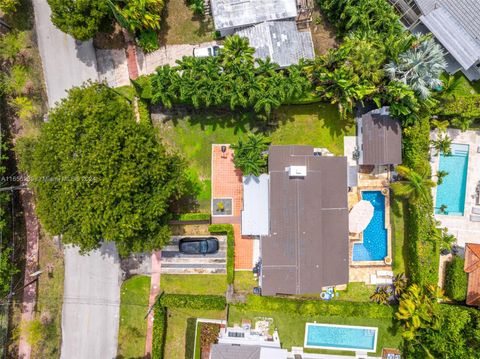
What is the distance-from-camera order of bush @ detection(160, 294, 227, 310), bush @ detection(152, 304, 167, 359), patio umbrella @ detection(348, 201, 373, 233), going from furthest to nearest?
patio umbrella @ detection(348, 201, 373, 233), bush @ detection(160, 294, 227, 310), bush @ detection(152, 304, 167, 359)

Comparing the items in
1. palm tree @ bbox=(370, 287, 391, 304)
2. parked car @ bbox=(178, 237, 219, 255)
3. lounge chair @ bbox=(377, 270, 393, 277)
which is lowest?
palm tree @ bbox=(370, 287, 391, 304)

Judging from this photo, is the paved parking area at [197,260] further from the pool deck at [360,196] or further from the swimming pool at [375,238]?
the swimming pool at [375,238]

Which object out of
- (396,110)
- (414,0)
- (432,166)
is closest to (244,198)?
(396,110)

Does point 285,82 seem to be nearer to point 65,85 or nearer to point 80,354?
point 65,85


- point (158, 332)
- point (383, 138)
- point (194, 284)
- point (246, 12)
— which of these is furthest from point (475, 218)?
point (158, 332)

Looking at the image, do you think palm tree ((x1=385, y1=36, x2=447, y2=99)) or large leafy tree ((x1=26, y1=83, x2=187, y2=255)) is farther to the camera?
palm tree ((x1=385, y1=36, x2=447, y2=99))

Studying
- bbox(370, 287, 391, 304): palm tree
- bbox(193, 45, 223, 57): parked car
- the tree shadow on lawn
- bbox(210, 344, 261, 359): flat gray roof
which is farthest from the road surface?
bbox(370, 287, 391, 304): palm tree

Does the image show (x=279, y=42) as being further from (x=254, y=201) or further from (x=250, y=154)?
(x=254, y=201)

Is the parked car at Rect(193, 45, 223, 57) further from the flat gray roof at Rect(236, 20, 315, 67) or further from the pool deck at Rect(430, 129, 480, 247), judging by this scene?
the pool deck at Rect(430, 129, 480, 247)
